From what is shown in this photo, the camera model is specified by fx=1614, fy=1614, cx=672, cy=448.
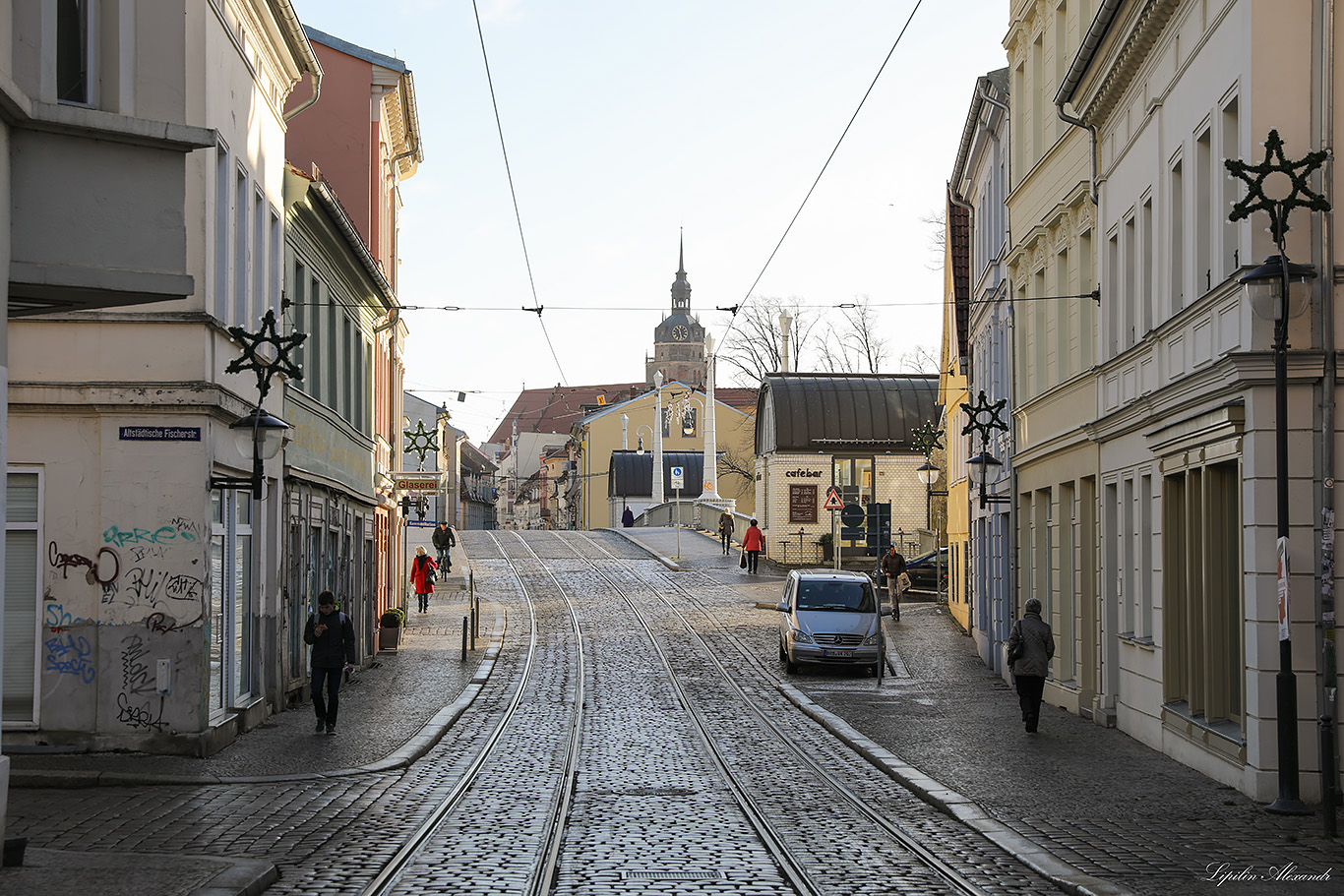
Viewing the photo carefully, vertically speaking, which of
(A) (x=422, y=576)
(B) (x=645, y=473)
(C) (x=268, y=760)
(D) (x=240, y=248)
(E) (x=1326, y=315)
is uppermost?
(D) (x=240, y=248)

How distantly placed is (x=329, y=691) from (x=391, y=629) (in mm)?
13337

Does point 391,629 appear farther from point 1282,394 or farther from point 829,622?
point 1282,394

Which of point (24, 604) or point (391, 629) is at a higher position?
point (24, 604)

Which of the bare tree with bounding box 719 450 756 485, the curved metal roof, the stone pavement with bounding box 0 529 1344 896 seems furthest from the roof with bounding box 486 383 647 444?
the stone pavement with bounding box 0 529 1344 896

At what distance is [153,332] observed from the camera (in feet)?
54.4

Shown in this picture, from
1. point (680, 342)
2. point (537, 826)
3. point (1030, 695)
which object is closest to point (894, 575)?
point (1030, 695)

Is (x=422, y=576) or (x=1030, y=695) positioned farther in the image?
(x=422, y=576)

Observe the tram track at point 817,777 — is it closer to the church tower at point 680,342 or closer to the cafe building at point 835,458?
the cafe building at point 835,458

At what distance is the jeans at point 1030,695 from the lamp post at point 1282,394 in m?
6.04

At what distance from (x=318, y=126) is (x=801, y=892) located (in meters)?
26.2

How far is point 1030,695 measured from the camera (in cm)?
1889

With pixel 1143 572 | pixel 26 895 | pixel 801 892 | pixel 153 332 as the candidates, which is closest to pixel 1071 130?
pixel 1143 572

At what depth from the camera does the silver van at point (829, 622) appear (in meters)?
27.6

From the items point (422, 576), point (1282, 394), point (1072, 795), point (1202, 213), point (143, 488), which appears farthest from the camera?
point (422, 576)
